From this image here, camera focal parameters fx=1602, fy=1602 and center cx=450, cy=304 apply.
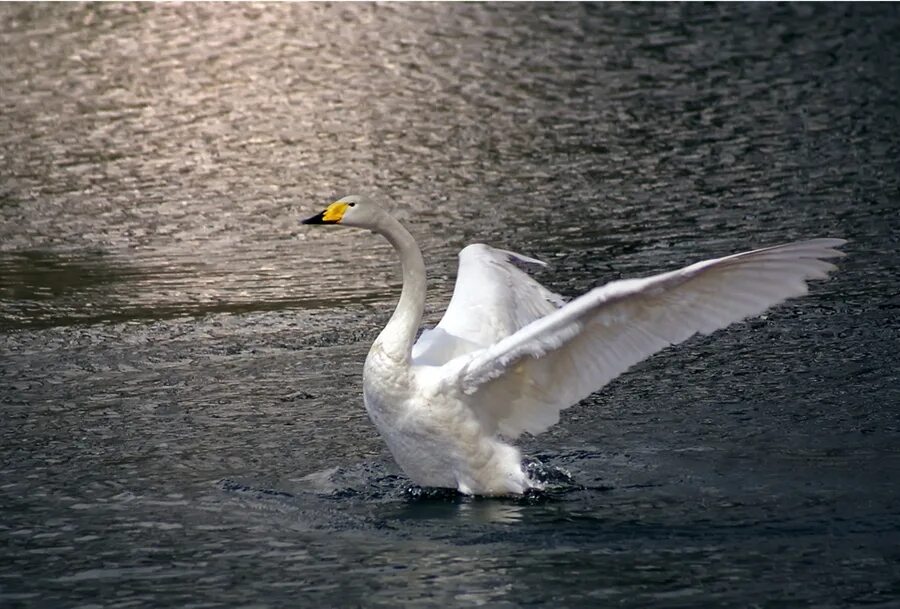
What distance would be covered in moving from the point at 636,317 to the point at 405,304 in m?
1.36

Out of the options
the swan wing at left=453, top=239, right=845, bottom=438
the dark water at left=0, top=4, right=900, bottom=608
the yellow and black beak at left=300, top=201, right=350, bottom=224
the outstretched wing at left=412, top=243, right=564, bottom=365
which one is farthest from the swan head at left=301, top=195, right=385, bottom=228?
the dark water at left=0, top=4, right=900, bottom=608

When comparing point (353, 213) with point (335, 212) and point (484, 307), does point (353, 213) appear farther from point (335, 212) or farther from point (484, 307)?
point (484, 307)

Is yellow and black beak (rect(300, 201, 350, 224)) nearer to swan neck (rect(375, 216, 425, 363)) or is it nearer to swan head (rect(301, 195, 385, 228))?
swan head (rect(301, 195, 385, 228))

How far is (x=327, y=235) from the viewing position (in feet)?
50.5

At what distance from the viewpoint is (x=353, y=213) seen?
8609 mm

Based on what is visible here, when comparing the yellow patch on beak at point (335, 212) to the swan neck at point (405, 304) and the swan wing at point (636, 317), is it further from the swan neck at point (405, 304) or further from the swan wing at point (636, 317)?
the swan wing at point (636, 317)

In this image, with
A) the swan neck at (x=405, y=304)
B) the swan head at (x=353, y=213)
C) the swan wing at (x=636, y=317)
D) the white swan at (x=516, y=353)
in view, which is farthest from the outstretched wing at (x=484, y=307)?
the swan head at (x=353, y=213)

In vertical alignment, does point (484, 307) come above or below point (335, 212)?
below

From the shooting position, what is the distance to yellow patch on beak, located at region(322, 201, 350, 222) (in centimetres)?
852

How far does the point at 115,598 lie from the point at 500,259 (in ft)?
12.5

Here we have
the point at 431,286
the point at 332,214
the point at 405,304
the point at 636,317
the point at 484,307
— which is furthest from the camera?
the point at 431,286

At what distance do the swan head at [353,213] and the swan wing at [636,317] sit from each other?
0.93 meters

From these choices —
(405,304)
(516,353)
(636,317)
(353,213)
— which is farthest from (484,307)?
(636,317)

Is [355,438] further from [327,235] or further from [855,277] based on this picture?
[327,235]
